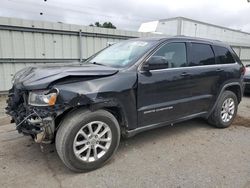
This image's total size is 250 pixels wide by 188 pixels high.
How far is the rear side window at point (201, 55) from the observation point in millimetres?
4168

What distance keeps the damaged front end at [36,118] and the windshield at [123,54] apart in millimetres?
1281

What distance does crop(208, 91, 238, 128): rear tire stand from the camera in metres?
4.63

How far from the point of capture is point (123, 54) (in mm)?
3850

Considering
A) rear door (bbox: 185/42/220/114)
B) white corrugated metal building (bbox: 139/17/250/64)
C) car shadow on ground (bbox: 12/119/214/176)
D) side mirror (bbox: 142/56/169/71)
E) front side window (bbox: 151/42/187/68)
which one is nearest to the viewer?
car shadow on ground (bbox: 12/119/214/176)

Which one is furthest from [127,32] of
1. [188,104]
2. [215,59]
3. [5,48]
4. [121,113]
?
[121,113]

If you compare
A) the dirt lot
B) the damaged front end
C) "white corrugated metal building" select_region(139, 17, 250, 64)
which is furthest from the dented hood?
"white corrugated metal building" select_region(139, 17, 250, 64)

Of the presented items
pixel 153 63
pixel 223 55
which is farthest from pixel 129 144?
pixel 223 55

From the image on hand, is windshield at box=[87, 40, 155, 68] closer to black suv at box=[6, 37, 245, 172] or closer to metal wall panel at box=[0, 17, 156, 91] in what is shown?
black suv at box=[6, 37, 245, 172]

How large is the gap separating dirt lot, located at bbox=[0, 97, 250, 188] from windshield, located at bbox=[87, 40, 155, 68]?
1.42 m

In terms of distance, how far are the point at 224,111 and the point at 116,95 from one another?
2.81 meters

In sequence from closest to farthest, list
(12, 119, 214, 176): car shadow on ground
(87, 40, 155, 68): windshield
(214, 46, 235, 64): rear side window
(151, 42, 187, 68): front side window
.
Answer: (12, 119, 214, 176): car shadow on ground
(87, 40, 155, 68): windshield
(151, 42, 187, 68): front side window
(214, 46, 235, 64): rear side window

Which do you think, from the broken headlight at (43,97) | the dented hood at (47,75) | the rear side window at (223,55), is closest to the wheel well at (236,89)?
the rear side window at (223,55)

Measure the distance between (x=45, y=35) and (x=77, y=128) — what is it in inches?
243

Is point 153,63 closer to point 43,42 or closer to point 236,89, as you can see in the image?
point 236,89
